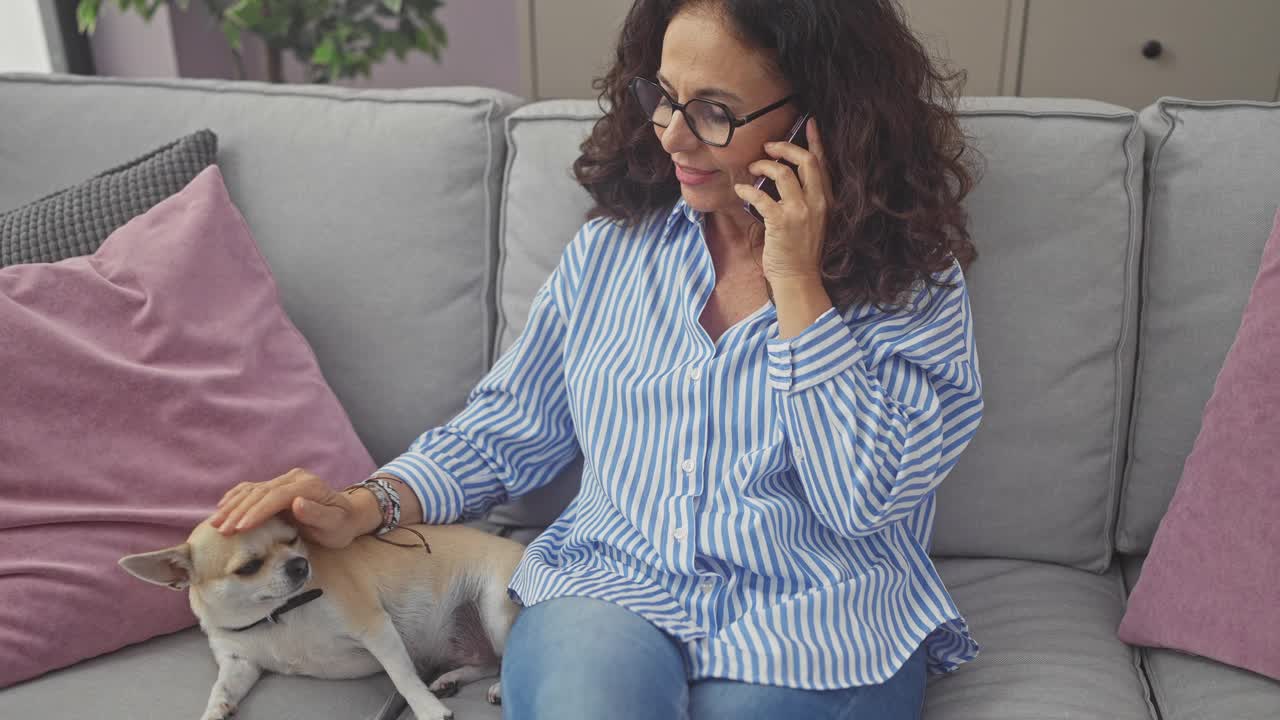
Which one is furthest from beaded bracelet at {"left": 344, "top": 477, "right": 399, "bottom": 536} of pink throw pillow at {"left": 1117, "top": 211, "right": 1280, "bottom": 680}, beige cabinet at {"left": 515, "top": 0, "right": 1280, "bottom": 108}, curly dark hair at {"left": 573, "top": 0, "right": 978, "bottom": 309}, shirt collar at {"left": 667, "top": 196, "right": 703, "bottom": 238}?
beige cabinet at {"left": 515, "top": 0, "right": 1280, "bottom": 108}

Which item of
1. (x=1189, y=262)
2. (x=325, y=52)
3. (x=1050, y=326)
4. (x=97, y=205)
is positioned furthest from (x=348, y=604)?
(x=325, y=52)

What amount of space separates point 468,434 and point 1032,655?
78 centimetres

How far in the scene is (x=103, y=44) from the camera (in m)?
3.19

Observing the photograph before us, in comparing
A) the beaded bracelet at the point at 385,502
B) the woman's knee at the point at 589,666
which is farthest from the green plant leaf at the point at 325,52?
the woman's knee at the point at 589,666

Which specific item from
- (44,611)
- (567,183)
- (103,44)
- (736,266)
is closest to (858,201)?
(736,266)

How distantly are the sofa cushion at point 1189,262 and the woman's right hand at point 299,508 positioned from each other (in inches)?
42.5

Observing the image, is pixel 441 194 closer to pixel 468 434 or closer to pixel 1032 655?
pixel 468 434

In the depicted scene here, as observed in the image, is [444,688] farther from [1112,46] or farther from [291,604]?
[1112,46]

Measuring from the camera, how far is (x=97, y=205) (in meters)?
1.42

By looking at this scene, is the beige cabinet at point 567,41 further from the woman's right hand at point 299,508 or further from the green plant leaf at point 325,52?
the woman's right hand at point 299,508

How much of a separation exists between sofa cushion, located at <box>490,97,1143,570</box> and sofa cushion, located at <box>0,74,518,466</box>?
2.46ft

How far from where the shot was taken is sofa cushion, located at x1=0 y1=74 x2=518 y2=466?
1528 millimetres

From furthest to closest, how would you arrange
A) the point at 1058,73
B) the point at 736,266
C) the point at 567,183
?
the point at 1058,73 → the point at 567,183 → the point at 736,266

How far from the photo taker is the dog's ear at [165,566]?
1051mm
